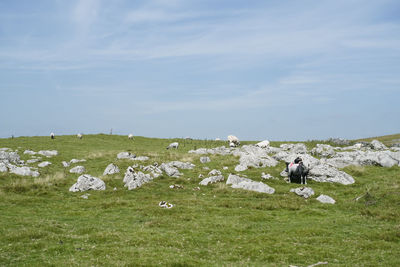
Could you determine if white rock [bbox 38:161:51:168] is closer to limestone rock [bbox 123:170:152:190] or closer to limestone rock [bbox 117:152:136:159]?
limestone rock [bbox 117:152:136:159]

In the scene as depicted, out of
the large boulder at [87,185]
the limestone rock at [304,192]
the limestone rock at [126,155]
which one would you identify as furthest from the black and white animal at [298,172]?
the limestone rock at [126,155]

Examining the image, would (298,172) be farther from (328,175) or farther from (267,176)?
(328,175)

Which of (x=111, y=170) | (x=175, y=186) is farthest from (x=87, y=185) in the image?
(x=175, y=186)

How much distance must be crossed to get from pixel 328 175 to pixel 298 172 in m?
3.93

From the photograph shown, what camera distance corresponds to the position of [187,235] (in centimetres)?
1966

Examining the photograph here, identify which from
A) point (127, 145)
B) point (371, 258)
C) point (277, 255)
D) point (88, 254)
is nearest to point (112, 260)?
point (88, 254)

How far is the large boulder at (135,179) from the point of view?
3441cm

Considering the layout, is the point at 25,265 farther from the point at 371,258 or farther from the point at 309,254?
the point at 371,258

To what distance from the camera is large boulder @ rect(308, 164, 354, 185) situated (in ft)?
120

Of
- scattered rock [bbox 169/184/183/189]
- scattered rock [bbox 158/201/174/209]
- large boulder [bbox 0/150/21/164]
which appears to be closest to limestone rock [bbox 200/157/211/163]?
scattered rock [bbox 169/184/183/189]

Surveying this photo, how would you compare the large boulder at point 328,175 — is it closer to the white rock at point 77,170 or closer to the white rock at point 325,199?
the white rock at point 325,199

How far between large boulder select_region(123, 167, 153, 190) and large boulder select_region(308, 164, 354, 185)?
18.2 meters

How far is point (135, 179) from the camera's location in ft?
115

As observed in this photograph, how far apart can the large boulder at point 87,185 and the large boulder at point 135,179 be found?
2475mm
